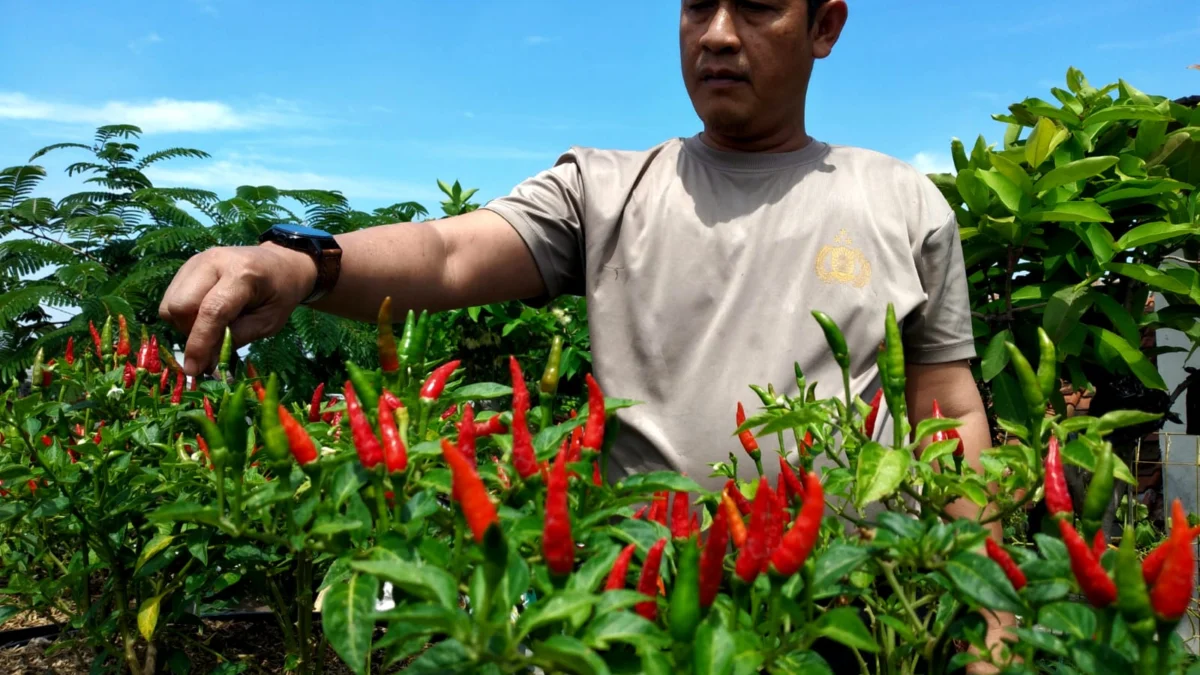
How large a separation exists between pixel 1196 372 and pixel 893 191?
6.84ft

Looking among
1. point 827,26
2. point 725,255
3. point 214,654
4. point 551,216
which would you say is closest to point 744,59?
point 827,26

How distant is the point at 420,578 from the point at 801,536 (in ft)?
1.02

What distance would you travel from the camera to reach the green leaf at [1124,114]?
3049mm

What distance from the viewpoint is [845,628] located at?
0.83m

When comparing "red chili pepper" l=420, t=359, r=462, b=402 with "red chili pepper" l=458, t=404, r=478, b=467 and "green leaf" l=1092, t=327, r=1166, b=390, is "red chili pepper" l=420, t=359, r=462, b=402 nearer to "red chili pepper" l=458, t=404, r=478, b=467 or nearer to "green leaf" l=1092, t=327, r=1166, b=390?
"red chili pepper" l=458, t=404, r=478, b=467

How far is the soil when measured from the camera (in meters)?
2.50

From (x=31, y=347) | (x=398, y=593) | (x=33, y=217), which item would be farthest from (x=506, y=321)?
(x=33, y=217)

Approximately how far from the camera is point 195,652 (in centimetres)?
260

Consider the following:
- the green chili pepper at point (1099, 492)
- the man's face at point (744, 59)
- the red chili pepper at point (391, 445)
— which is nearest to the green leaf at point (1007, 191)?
the man's face at point (744, 59)

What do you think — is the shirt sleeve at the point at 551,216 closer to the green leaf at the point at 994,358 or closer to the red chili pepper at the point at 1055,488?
the green leaf at the point at 994,358

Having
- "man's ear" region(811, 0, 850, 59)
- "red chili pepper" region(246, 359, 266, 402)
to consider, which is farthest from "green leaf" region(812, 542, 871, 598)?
"man's ear" region(811, 0, 850, 59)

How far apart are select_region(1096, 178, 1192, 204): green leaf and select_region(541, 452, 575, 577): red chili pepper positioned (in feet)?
9.00

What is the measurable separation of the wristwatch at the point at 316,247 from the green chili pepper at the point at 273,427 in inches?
33.3

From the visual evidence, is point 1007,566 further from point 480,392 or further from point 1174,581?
point 480,392
